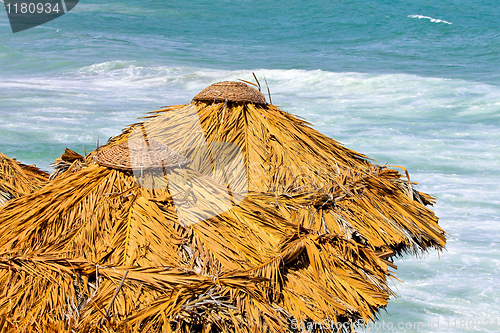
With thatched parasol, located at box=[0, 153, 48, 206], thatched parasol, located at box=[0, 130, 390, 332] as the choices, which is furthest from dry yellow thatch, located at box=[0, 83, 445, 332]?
thatched parasol, located at box=[0, 153, 48, 206]

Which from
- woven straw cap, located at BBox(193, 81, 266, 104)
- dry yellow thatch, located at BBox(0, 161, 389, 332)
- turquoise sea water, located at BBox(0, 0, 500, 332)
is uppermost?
woven straw cap, located at BBox(193, 81, 266, 104)

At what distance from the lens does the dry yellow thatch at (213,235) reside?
1627 millimetres

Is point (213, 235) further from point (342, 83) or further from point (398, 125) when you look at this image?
point (342, 83)

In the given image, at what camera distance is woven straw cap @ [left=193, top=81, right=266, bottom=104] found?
2604 mm

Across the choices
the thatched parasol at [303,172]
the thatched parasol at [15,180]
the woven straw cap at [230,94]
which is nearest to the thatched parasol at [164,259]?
the thatched parasol at [303,172]

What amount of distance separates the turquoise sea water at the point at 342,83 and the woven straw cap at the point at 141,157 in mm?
2525

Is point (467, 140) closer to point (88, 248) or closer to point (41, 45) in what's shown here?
point (88, 248)

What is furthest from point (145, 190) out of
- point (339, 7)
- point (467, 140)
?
point (339, 7)

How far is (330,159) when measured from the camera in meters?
2.62

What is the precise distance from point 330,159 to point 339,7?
78.2 feet

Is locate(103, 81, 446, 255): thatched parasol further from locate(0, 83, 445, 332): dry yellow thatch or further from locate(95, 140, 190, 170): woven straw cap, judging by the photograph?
locate(95, 140, 190, 170): woven straw cap

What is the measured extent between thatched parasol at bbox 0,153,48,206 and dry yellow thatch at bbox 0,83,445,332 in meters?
0.44

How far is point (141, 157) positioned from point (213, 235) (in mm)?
475

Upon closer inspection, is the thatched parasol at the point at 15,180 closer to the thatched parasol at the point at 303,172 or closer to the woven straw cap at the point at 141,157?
the thatched parasol at the point at 303,172
